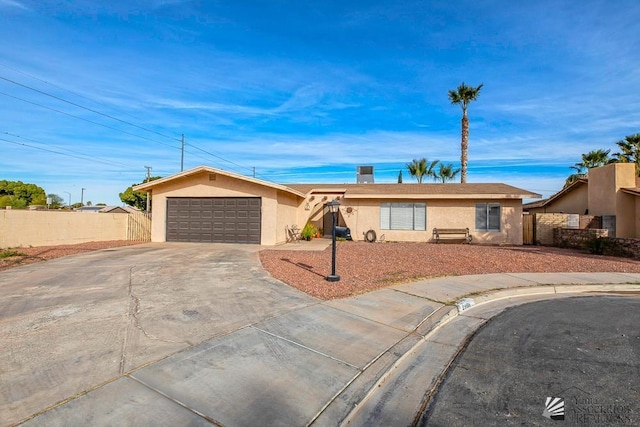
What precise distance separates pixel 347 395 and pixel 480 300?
Result: 5.00 meters

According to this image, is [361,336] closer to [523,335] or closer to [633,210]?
[523,335]

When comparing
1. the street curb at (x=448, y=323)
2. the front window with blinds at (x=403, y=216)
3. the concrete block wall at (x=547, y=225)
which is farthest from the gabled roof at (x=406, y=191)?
the street curb at (x=448, y=323)

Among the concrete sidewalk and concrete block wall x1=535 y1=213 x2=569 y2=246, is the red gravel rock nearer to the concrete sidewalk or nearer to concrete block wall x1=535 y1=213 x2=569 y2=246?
the concrete sidewalk

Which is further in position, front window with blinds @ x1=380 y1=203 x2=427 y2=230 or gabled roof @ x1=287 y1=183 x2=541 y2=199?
front window with blinds @ x1=380 y1=203 x2=427 y2=230

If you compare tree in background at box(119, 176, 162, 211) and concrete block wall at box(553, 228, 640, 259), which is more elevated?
tree in background at box(119, 176, 162, 211)

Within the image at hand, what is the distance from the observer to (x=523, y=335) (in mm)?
5414

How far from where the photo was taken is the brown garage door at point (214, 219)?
16.8 m

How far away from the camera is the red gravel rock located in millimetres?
8289

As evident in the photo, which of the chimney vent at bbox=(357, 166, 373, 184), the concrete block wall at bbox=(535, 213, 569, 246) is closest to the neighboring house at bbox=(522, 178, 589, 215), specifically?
the concrete block wall at bbox=(535, 213, 569, 246)

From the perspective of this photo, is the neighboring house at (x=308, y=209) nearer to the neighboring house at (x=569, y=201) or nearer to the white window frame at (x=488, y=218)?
the white window frame at (x=488, y=218)

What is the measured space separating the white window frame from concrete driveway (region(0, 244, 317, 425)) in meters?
13.8

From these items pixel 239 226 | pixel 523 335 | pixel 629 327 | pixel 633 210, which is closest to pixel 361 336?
pixel 523 335

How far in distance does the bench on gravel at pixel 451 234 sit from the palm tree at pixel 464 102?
13.2 m

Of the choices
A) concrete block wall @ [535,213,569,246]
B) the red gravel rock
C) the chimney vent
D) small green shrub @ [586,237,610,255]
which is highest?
the chimney vent
